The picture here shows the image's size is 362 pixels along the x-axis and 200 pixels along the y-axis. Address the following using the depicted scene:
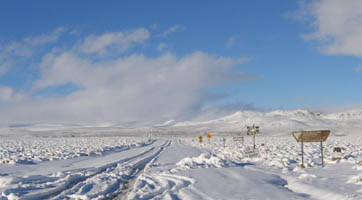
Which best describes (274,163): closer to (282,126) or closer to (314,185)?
(314,185)

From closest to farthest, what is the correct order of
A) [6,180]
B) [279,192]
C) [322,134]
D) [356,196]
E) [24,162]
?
[356,196]
[279,192]
[6,180]
[322,134]
[24,162]

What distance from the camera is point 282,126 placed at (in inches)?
5423

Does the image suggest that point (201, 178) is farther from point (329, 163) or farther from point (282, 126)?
point (282, 126)

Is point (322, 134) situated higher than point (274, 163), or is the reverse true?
point (322, 134)

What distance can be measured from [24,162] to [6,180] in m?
8.12

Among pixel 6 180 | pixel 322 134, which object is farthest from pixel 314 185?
pixel 6 180

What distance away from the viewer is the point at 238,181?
970 centimetres

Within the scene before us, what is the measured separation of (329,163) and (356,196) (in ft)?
27.8

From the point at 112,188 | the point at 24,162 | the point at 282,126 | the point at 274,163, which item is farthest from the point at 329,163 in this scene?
the point at 282,126

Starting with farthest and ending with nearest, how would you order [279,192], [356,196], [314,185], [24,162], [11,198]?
[24,162]
[314,185]
[279,192]
[11,198]
[356,196]

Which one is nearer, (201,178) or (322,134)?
(201,178)

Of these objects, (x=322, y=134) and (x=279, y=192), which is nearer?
(x=279, y=192)

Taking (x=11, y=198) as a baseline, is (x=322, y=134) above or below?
above

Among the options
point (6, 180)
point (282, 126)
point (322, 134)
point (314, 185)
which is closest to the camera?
point (314, 185)
